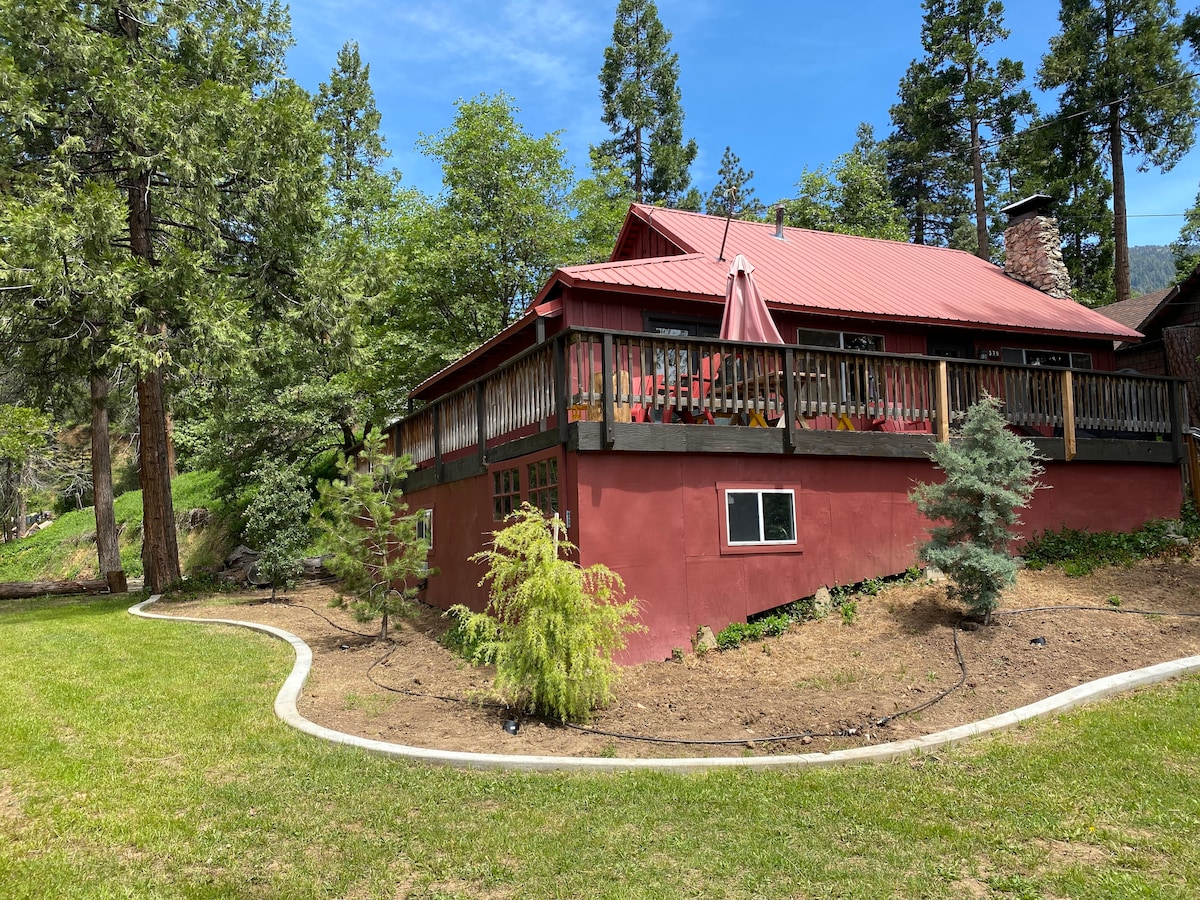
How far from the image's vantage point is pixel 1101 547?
11.0 m

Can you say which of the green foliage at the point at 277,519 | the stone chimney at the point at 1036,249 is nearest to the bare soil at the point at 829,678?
the green foliage at the point at 277,519

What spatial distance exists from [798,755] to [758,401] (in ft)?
15.8

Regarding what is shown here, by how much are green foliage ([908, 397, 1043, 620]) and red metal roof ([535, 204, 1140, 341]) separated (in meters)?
4.81

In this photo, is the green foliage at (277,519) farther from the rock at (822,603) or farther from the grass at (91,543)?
the grass at (91,543)

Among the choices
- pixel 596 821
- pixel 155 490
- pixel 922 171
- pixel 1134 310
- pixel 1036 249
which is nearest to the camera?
pixel 596 821

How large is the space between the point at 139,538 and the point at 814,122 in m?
30.7

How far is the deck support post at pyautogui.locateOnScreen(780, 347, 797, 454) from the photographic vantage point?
9859 mm

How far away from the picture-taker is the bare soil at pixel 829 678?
21.1 feet

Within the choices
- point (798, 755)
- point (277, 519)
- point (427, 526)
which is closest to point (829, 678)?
point (798, 755)

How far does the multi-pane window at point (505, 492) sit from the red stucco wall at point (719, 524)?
212mm

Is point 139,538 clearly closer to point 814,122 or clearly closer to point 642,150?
point 642,150

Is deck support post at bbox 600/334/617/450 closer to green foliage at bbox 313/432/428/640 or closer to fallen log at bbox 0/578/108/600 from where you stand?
green foliage at bbox 313/432/428/640

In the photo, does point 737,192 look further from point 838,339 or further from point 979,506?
point 979,506

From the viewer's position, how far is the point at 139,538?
3014 cm
